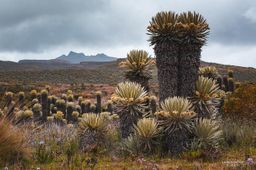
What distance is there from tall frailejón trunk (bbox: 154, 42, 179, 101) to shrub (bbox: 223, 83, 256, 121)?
5568 mm

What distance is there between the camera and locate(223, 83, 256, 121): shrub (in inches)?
699

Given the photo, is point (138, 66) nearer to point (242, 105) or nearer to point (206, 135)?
point (206, 135)

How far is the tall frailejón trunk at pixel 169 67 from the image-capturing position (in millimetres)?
13227

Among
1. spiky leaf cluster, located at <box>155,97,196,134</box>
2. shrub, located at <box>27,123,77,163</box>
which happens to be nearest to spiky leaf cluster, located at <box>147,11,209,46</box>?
spiky leaf cluster, located at <box>155,97,196,134</box>

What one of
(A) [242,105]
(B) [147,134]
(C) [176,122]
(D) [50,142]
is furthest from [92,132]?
(A) [242,105]

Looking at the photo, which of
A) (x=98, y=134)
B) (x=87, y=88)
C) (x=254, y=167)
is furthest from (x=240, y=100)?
(x=87, y=88)

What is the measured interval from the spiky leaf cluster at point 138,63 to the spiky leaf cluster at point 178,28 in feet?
3.24

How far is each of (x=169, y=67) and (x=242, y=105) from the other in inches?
235

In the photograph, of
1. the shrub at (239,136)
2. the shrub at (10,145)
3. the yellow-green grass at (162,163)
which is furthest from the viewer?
the shrub at (239,136)

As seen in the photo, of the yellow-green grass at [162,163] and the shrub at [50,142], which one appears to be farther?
the shrub at [50,142]

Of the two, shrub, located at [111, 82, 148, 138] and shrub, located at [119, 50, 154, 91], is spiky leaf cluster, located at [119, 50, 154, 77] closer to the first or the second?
shrub, located at [119, 50, 154, 91]

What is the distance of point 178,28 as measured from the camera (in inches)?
523

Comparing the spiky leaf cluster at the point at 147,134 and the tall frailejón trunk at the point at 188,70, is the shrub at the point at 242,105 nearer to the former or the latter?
the tall frailejón trunk at the point at 188,70

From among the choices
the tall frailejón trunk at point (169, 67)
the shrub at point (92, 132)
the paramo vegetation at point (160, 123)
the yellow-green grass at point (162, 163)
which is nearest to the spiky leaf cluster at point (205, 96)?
the paramo vegetation at point (160, 123)
